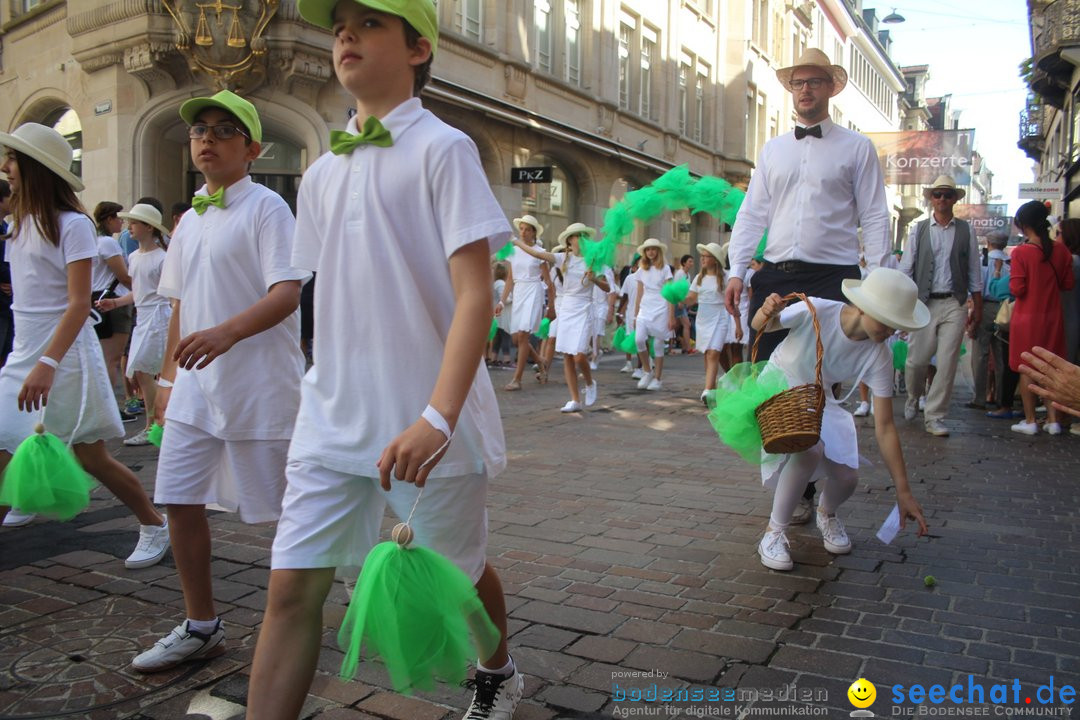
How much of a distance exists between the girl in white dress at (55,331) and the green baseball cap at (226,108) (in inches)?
40.5

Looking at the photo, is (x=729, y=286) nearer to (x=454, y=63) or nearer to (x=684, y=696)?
(x=684, y=696)

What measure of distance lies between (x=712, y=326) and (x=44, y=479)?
8694mm

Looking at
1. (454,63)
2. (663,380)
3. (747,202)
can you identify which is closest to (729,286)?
(747,202)

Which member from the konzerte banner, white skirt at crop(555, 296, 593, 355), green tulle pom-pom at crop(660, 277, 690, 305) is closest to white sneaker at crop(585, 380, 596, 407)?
white skirt at crop(555, 296, 593, 355)

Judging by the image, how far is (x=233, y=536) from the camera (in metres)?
4.89

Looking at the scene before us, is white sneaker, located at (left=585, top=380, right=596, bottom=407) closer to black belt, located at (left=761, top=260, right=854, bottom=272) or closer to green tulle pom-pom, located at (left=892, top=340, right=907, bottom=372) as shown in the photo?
green tulle pom-pom, located at (left=892, top=340, right=907, bottom=372)

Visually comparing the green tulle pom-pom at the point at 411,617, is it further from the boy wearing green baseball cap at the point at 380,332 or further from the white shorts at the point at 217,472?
the white shorts at the point at 217,472

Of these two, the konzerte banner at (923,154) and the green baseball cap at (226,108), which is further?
the konzerte banner at (923,154)

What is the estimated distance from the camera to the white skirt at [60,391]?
420cm

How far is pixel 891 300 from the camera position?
4152 millimetres

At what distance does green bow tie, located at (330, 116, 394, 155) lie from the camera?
2.32 metres

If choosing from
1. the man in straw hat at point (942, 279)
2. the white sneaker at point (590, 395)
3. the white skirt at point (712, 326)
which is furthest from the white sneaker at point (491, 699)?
the white skirt at point (712, 326)

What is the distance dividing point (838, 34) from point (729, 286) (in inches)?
2131

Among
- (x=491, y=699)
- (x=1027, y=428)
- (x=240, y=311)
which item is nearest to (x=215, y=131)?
(x=240, y=311)
